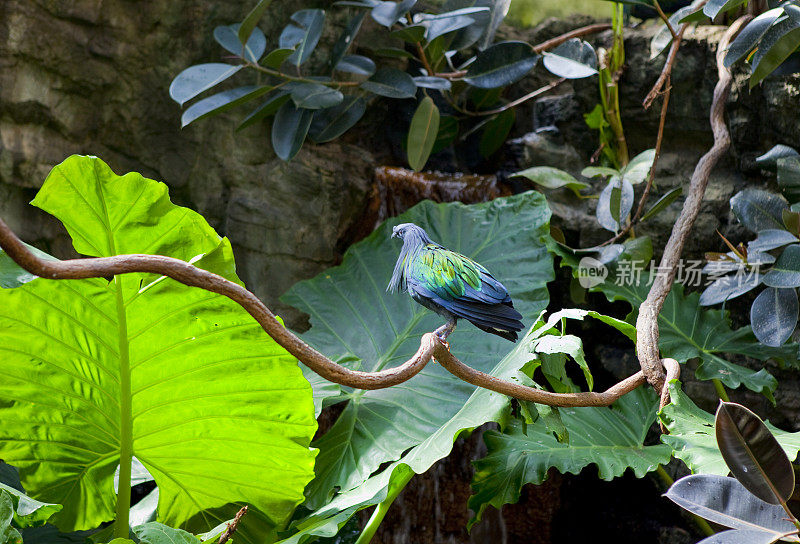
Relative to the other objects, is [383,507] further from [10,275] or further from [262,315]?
[10,275]

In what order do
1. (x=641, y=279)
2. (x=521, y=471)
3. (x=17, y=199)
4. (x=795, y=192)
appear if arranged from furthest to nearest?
(x=17, y=199), (x=641, y=279), (x=795, y=192), (x=521, y=471)

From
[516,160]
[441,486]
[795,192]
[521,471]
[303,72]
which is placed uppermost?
[303,72]

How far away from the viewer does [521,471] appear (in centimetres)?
145

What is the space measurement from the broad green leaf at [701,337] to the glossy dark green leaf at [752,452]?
781mm

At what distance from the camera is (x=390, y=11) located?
2.00m

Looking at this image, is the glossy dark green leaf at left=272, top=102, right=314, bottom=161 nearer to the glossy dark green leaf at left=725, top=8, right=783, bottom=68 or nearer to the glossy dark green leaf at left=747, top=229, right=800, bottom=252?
the glossy dark green leaf at left=725, top=8, right=783, bottom=68

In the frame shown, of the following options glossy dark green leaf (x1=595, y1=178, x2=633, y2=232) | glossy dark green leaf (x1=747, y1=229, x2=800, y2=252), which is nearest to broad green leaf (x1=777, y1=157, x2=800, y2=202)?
glossy dark green leaf (x1=747, y1=229, x2=800, y2=252)

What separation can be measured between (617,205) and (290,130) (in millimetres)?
918

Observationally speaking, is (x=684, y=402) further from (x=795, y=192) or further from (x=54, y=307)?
(x=54, y=307)

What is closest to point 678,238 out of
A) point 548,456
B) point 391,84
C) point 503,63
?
point 548,456

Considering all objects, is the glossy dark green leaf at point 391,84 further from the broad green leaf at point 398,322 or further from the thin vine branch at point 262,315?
the thin vine branch at point 262,315

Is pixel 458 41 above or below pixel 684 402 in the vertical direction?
above

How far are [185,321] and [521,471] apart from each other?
745 millimetres

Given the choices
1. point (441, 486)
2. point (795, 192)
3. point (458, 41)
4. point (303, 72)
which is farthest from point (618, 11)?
point (441, 486)
